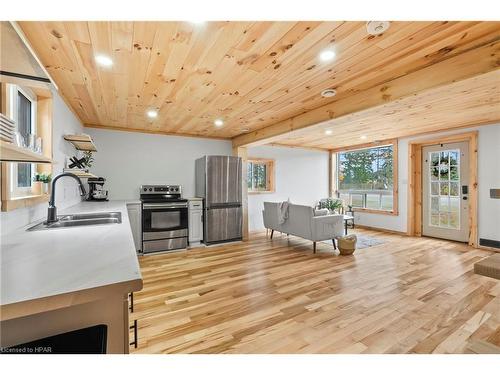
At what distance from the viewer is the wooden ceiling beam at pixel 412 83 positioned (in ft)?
6.06

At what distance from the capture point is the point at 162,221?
14.3 feet

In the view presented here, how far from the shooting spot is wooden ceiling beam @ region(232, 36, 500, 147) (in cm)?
185

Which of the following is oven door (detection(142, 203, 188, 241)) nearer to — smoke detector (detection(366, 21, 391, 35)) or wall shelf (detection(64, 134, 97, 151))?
wall shelf (detection(64, 134, 97, 151))

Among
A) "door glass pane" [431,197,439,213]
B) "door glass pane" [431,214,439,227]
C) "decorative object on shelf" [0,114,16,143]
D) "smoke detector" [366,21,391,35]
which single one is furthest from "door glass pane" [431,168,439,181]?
"decorative object on shelf" [0,114,16,143]

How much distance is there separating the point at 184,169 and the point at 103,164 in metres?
1.50

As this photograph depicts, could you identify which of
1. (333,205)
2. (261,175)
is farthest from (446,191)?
(261,175)

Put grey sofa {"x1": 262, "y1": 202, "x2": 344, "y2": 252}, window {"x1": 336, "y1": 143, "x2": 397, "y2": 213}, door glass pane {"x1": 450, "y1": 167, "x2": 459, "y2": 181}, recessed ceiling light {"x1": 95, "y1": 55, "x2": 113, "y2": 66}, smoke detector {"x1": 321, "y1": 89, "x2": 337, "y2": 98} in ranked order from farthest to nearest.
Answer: window {"x1": 336, "y1": 143, "x2": 397, "y2": 213}, door glass pane {"x1": 450, "y1": 167, "x2": 459, "y2": 181}, grey sofa {"x1": 262, "y1": 202, "x2": 344, "y2": 252}, smoke detector {"x1": 321, "y1": 89, "x2": 337, "y2": 98}, recessed ceiling light {"x1": 95, "y1": 55, "x2": 113, "y2": 66}

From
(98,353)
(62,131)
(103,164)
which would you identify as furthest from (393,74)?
(103,164)

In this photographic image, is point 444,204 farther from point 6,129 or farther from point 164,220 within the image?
point 6,129

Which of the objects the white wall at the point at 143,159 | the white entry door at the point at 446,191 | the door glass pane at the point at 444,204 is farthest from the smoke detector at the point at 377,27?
the door glass pane at the point at 444,204

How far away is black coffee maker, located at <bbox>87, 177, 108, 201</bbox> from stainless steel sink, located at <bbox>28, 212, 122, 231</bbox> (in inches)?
74.8

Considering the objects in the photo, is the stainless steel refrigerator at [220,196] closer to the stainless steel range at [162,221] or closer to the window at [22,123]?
the stainless steel range at [162,221]

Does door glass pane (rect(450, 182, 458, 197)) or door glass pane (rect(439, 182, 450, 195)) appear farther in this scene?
door glass pane (rect(439, 182, 450, 195))

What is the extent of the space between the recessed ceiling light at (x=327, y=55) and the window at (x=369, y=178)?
4.83 m
